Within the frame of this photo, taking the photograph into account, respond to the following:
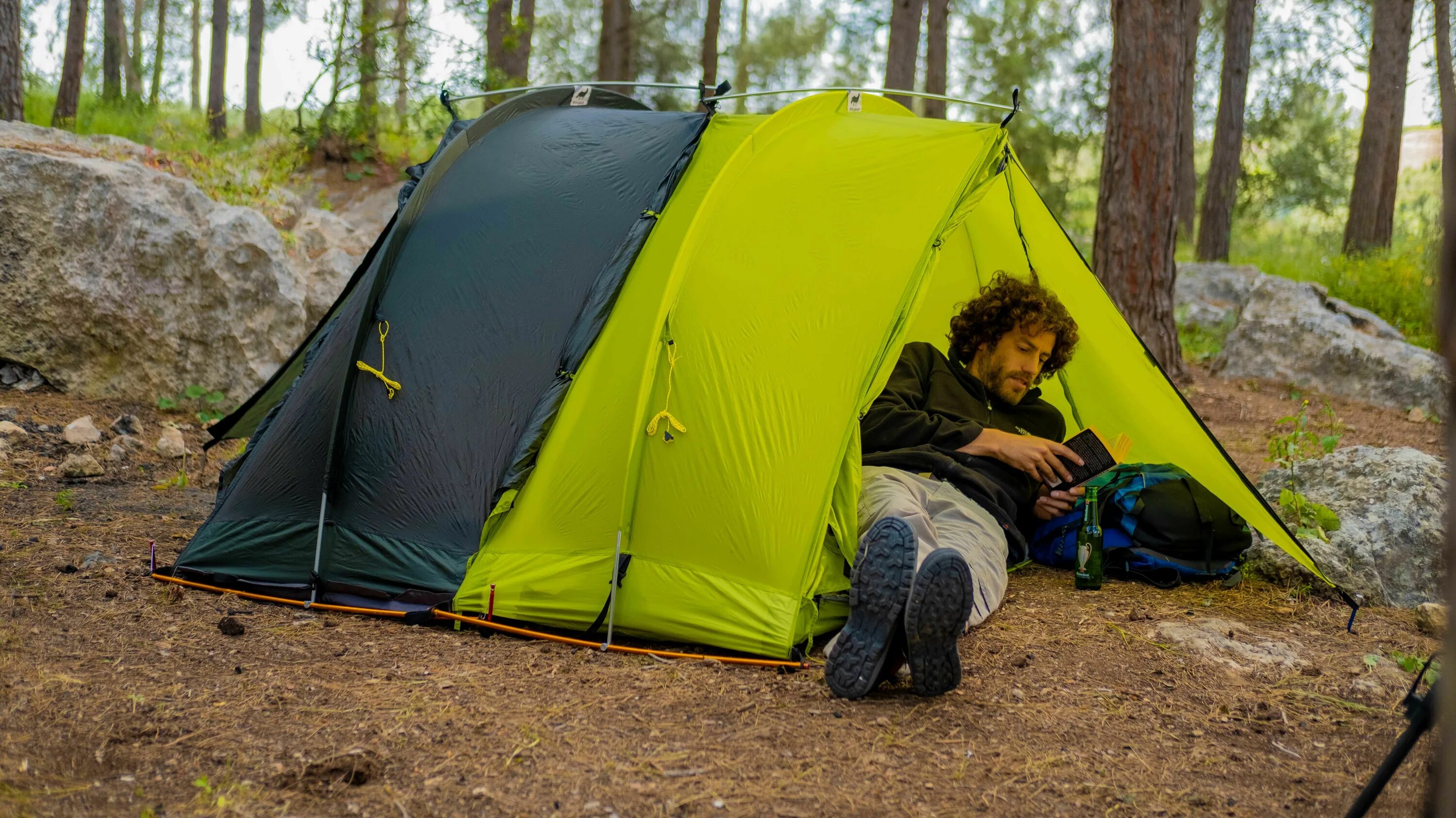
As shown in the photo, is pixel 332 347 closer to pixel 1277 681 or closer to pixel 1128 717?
pixel 1128 717

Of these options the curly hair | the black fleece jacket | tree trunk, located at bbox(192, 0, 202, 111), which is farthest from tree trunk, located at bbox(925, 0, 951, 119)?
tree trunk, located at bbox(192, 0, 202, 111)

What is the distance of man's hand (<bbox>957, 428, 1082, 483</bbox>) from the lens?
3889 millimetres

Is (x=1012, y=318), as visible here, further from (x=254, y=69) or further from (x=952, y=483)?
(x=254, y=69)

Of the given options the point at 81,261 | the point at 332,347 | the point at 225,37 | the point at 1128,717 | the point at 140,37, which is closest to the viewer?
the point at 1128,717

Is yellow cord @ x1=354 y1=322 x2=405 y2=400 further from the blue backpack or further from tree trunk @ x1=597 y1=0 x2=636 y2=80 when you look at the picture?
tree trunk @ x1=597 y1=0 x2=636 y2=80

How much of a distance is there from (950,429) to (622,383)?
49.8 inches

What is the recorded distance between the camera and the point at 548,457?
3475mm

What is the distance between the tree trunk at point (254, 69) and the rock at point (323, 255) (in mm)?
10625

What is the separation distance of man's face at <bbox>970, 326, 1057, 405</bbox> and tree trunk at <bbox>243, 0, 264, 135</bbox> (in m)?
15.6

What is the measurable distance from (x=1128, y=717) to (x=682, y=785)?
1303 millimetres

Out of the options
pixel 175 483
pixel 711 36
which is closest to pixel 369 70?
pixel 711 36

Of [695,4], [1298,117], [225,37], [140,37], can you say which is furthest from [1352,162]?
[140,37]

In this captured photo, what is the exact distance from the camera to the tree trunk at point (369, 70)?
10.0 metres

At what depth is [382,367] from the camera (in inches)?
147
